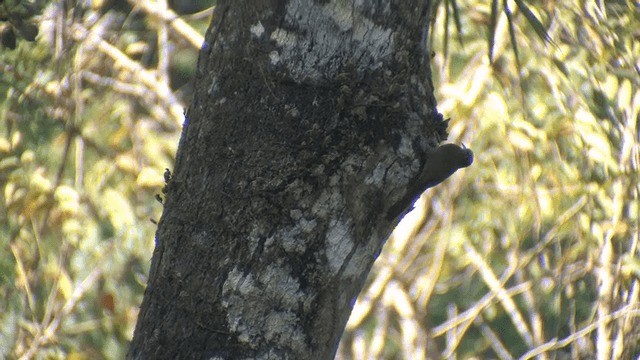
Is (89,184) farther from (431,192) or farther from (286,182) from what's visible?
(286,182)

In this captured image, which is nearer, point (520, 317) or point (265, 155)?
point (265, 155)

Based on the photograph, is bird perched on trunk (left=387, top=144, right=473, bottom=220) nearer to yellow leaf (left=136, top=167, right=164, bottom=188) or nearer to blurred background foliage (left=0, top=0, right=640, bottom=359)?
blurred background foliage (left=0, top=0, right=640, bottom=359)

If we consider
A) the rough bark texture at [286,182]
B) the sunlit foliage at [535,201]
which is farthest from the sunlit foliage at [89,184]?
the rough bark texture at [286,182]

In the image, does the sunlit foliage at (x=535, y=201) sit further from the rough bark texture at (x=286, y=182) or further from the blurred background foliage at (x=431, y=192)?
the rough bark texture at (x=286, y=182)

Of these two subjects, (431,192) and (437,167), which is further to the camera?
(431,192)

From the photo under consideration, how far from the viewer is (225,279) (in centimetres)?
109

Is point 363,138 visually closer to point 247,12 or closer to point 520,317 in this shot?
point 247,12

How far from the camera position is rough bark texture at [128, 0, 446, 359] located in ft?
3.59

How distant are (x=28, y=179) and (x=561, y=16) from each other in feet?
6.18

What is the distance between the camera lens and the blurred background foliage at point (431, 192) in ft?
9.42

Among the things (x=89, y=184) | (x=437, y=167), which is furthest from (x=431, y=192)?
(x=437, y=167)

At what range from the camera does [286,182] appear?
43.6 inches

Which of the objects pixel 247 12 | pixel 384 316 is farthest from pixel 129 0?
pixel 247 12

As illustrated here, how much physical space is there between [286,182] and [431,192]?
195cm
